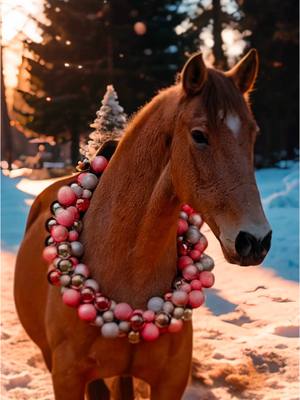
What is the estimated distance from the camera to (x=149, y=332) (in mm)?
1960

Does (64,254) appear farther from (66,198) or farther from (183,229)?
(183,229)

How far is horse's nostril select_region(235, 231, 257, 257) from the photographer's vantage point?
145 centimetres

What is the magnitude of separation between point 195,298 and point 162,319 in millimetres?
201

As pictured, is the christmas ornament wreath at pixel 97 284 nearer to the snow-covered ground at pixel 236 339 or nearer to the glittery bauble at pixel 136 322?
the glittery bauble at pixel 136 322

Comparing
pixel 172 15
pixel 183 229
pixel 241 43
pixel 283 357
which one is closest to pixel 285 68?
pixel 241 43

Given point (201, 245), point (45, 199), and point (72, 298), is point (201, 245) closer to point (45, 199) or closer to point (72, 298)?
point (72, 298)

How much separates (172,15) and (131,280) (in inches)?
488

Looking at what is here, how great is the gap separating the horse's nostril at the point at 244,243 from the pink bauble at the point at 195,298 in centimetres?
66

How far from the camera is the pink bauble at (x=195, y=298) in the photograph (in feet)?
6.84

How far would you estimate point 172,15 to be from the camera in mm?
13156

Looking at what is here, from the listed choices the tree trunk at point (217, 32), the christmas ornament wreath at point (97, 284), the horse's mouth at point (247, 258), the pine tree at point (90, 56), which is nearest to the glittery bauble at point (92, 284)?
the christmas ornament wreath at point (97, 284)

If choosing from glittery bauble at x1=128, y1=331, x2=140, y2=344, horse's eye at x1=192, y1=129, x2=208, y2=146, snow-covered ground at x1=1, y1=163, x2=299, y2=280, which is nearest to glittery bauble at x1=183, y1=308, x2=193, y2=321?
glittery bauble at x1=128, y1=331, x2=140, y2=344

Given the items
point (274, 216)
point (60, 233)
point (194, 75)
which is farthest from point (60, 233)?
point (274, 216)

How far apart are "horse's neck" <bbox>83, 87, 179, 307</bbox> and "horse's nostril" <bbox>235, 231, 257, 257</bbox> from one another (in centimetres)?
43
